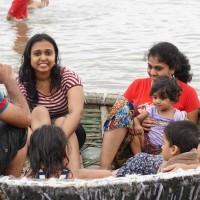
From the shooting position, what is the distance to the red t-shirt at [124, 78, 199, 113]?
439 cm

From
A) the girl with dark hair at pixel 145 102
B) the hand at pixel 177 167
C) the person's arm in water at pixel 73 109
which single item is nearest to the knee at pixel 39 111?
the person's arm in water at pixel 73 109

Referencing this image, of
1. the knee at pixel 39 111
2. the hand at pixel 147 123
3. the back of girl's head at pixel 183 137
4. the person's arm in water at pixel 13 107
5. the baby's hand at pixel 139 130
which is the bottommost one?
the baby's hand at pixel 139 130

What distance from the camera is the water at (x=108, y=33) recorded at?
8672 mm

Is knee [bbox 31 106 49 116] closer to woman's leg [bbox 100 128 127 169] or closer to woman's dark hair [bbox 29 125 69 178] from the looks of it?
woman's leg [bbox 100 128 127 169]

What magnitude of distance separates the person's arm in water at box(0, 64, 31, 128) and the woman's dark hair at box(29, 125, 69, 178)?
0.17m

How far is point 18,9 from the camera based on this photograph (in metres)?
13.2

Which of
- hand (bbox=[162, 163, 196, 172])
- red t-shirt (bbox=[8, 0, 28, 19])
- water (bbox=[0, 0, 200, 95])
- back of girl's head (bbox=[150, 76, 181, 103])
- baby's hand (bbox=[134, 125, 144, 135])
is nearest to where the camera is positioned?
hand (bbox=[162, 163, 196, 172])

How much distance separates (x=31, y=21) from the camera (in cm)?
1346

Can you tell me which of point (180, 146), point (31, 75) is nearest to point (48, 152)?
point (180, 146)

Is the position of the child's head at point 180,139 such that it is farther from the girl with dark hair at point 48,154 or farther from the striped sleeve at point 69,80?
the striped sleeve at point 69,80

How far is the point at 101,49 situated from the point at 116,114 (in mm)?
5958

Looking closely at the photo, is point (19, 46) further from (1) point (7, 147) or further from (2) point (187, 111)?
(1) point (7, 147)

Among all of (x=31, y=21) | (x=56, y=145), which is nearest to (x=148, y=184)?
(x=56, y=145)

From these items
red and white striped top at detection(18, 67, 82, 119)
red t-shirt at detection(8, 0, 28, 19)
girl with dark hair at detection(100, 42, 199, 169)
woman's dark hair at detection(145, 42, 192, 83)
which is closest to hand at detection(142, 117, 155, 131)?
girl with dark hair at detection(100, 42, 199, 169)
